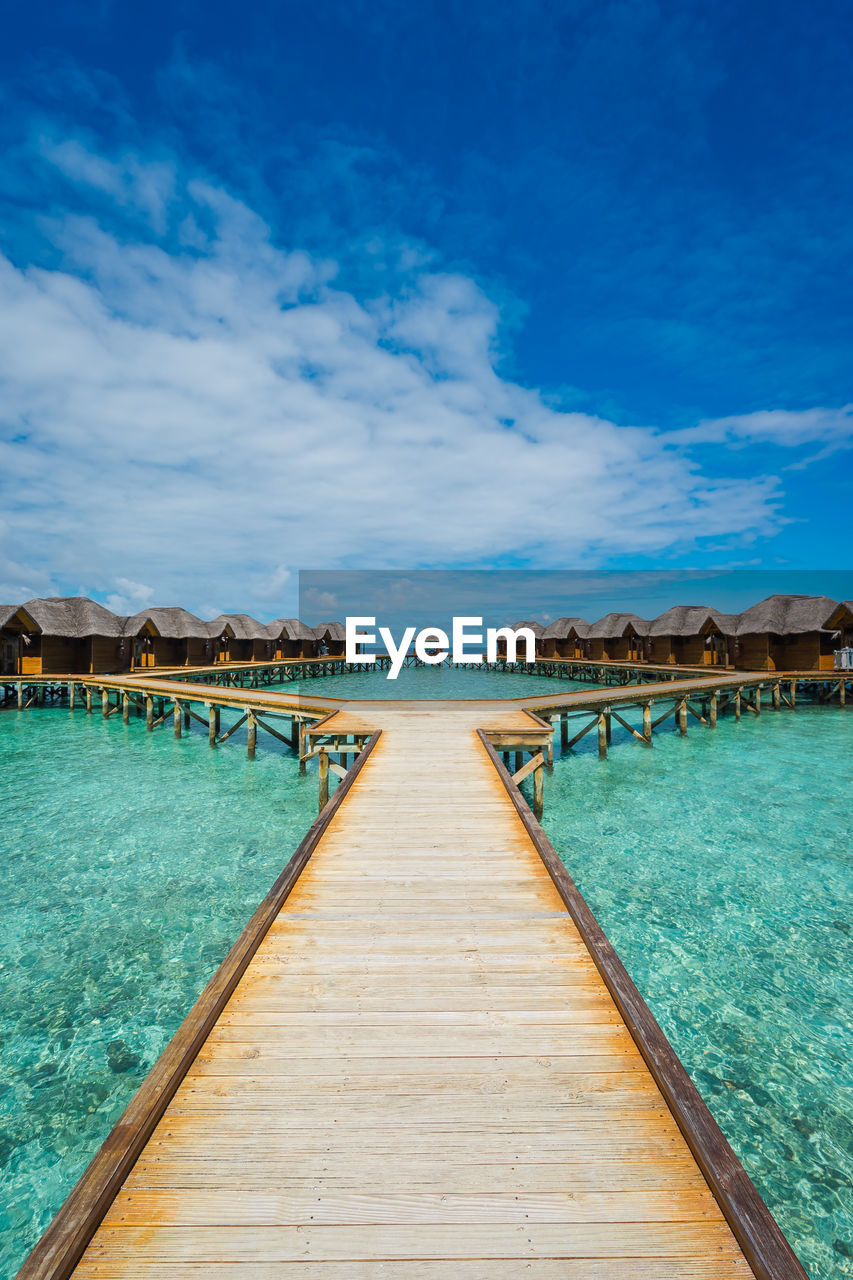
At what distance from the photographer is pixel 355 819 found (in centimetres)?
608

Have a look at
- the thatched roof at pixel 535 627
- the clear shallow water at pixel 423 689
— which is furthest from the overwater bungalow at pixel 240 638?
the thatched roof at pixel 535 627

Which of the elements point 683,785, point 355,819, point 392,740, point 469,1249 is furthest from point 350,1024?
point 683,785

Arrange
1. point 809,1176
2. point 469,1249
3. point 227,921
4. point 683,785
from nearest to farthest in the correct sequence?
point 469,1249 → point 809,1176 → point 227,921 → point 683,785

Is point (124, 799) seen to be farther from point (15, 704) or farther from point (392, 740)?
point (15, 704)

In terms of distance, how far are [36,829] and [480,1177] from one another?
10.8 metres

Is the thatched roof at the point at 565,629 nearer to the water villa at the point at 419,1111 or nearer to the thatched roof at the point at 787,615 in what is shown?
the thatched roof at the point at 787,615

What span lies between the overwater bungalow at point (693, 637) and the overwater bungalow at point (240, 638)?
94.8 feet

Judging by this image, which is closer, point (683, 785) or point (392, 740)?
point (392, 740)

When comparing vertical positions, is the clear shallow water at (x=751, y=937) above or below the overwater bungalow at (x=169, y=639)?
below

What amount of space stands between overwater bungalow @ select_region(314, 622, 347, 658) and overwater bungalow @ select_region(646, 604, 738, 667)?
2916 centimetres

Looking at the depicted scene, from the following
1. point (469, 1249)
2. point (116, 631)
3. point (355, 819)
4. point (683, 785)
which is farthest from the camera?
point (116, 631)

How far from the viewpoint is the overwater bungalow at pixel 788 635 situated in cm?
2828

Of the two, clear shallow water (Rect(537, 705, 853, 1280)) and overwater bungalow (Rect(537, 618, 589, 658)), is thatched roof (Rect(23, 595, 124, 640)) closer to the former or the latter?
clear shallow water (Rect(537, 705, 853, 1280))

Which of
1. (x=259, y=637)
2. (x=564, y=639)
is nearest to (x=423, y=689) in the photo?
(x=259, y=637)
